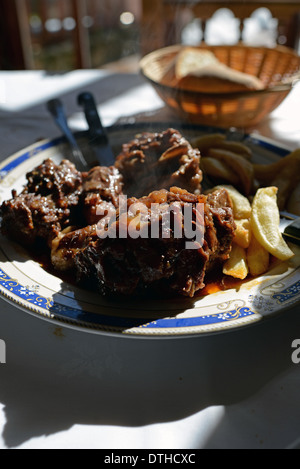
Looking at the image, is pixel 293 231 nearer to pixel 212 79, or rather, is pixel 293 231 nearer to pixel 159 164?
pixel 159 164

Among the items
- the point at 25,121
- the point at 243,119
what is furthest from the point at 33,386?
the point at 25,121

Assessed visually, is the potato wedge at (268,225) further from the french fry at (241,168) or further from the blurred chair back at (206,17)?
the blurred chair back at (206,17)

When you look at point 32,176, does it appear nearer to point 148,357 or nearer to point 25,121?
point 148,357

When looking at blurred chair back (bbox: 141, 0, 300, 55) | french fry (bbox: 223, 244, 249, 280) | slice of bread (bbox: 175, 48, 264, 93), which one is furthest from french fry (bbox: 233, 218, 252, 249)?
blurred chair back (bbox: 141, 0, 300, 55)

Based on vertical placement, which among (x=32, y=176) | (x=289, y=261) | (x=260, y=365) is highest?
(x=32, y=176)

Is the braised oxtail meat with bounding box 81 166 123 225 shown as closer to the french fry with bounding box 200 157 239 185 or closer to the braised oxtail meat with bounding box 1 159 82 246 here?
the braised oxtail meat with bounding box 1 159 82 246

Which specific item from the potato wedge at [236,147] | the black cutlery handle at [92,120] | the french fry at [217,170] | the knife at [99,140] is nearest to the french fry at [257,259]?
the french fry at [217,170]

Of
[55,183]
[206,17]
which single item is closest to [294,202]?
[55,183]
